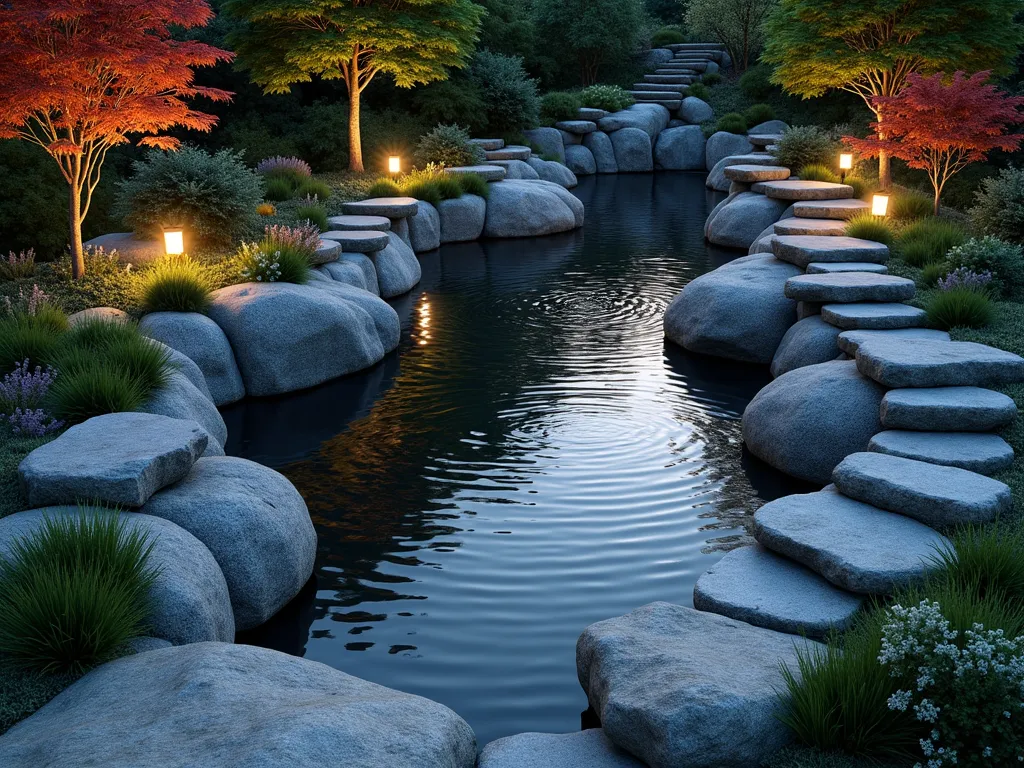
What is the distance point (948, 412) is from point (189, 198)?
10.6 meters

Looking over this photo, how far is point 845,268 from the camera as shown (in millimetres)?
11703

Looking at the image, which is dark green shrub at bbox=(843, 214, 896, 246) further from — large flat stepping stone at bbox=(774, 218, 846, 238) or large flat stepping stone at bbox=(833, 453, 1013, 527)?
large flat stepping stone at bbox=(833, 453, 1013, 527)

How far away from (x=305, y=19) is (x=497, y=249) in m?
7.09

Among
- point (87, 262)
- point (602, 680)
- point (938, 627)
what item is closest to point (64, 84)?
point (87, 262)

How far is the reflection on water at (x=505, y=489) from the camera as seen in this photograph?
19.2 ft

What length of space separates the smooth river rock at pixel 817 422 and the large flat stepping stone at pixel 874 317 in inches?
41.7

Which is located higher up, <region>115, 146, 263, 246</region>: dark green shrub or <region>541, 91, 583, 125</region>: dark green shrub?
<region>541, 91, 583, 125</region>: dark green shrub

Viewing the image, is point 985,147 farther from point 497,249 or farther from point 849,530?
point 849,530

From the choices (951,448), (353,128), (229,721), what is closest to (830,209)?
(951,448)

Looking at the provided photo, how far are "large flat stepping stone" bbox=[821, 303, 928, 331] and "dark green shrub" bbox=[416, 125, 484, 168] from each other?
13474mm

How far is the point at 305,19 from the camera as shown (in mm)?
21094

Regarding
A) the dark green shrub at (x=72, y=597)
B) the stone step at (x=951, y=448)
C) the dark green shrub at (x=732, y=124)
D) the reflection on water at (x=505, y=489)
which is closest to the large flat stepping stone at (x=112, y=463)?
the dark green shrub at (x=72, y=597)

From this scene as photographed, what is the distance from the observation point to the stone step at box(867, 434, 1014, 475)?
6805mm

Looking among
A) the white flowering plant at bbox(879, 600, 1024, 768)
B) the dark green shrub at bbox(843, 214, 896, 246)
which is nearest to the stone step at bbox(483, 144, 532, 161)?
the dark green shrub at bbox(843, 214, 896, 246)
